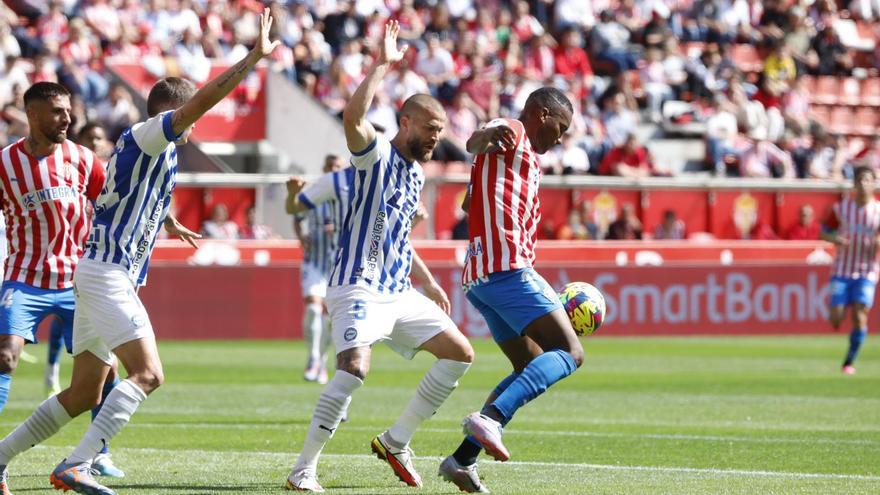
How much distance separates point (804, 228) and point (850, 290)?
9.07 meters

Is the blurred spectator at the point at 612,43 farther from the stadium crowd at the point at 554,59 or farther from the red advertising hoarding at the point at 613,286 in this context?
the red advertising hoarding at the point at 613,286

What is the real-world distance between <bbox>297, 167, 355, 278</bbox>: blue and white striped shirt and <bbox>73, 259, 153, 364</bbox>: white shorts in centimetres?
484

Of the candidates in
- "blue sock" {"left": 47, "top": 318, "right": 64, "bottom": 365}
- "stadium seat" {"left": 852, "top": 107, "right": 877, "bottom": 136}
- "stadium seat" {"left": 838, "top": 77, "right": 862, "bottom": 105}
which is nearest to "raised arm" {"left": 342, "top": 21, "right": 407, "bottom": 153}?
"blue sock" {"left": 47, "top": 318, "right": 64, "bottom": 365}

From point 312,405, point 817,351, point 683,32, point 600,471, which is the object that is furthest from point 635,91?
point 600,471

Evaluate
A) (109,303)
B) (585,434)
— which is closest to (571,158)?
(585,434)

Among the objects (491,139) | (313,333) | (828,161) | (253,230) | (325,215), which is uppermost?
(491,139)

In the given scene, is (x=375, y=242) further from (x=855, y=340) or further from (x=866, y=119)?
(x=866, y=119)

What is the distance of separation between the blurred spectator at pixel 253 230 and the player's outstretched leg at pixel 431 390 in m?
15.3

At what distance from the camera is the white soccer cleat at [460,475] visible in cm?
821

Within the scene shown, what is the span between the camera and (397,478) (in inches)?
354

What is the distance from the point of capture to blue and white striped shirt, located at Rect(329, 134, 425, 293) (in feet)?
28.1

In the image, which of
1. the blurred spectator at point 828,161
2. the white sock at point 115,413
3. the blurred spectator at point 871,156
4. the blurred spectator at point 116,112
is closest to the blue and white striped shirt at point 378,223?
the white sock at point 115,413

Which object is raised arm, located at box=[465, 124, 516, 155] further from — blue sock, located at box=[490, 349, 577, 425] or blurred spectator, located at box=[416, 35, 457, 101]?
blurred spectator, located at box=[416, 35, 457, 101]

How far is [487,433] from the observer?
783 cm
